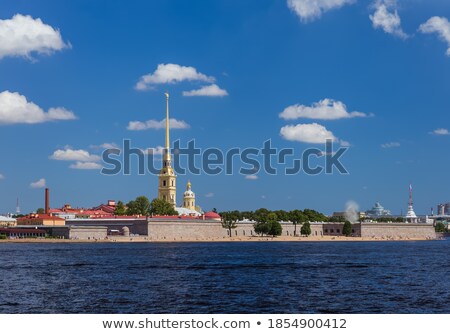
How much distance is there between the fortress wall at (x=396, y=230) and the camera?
506ft

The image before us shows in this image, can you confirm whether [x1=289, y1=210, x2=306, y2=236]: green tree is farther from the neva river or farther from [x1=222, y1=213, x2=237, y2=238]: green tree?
the neva river

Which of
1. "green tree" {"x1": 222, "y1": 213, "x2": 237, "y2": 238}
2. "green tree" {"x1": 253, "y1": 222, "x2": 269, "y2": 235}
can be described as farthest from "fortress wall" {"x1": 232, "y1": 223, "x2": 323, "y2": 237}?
"green tree" {"x1": 253, "y1": 222, "x2": 269, "y2": 235}

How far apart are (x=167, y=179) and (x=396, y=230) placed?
50.2 meters

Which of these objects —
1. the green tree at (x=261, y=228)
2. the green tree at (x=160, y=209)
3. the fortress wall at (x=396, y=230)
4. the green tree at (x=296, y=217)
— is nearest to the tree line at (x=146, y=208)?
the green tree at (x=160, y=209)

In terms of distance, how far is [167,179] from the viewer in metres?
166

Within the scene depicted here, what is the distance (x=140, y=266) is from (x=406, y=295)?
80.4ft

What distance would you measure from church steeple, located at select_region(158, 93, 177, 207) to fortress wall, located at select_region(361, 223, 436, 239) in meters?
41.7

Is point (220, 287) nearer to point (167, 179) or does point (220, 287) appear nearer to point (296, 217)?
point (296, 217)

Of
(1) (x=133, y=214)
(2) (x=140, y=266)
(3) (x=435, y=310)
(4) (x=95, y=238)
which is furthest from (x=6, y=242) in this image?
(3) (x=435, y=310)

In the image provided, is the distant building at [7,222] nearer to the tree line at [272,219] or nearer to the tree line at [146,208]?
the tree line at [146,208]

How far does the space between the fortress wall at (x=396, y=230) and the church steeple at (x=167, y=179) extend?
137ft

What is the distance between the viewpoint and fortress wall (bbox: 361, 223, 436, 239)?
506 feet

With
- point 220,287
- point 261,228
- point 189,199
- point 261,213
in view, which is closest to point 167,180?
point 189,199

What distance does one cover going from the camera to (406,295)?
3712 cm
